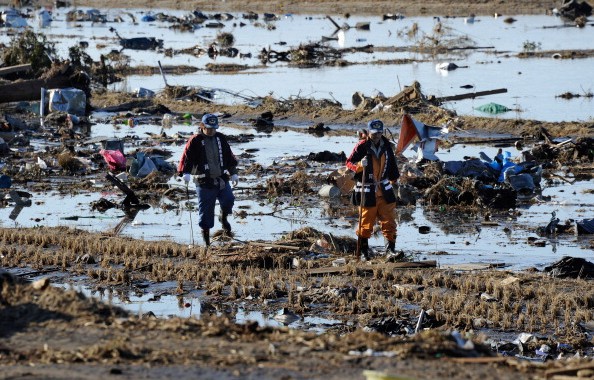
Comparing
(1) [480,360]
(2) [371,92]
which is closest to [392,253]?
(1) [480,360]

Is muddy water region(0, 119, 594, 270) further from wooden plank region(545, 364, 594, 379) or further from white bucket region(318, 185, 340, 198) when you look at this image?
wooden plank region(545, 364, 594, 379)

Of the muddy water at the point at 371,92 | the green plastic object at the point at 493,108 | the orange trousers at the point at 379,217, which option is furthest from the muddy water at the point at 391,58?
the orange trousers at the point at 379,217

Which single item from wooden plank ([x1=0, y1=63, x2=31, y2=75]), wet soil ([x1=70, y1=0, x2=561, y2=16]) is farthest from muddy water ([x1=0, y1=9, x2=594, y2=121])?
wooden plank ([x1=0, y1=63, x2=31, y2=75])

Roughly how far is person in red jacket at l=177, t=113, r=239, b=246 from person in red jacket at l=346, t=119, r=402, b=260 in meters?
1.66

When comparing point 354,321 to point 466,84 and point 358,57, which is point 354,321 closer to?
point 466,84

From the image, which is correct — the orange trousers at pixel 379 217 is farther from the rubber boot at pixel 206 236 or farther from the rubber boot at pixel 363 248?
the rubber boot at pixel 206 236

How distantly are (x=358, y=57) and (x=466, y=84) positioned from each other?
10.8m

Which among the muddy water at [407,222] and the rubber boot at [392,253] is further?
the muddy water at [407,222]

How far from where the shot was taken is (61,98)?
97.2ft

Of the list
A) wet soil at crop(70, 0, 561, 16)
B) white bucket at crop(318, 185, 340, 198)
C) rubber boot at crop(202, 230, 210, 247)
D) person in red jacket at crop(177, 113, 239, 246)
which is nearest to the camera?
person in red jacket at crop(177, 113, 239, 246)

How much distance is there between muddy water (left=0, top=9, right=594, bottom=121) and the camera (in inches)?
1273

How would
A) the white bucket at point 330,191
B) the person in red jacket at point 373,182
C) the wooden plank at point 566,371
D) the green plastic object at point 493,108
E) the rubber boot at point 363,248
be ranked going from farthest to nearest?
the green plastic object at point 493,108
the white bucket at point 330,191
the rubber boot at point 363,248
the person in red jacket at point 373,182
the wooden plank at point 566,371

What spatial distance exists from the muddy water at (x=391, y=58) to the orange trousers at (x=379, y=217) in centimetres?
1377

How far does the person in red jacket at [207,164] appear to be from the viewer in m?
14.2
